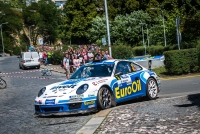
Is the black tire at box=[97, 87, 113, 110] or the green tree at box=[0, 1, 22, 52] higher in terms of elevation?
the green tree at box=[0, 1, 22, 52]

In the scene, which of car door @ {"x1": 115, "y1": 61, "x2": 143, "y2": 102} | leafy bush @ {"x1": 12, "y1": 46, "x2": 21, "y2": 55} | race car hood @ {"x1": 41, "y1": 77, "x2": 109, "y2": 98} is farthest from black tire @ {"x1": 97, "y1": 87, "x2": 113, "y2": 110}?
leafy bush @ {"x1": 12, "y1": 46, "x2": 21, "y2": 55}

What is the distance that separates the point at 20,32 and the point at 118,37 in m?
57.0

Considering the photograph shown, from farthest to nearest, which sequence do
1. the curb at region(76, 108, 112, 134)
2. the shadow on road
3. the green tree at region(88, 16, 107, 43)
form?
1. the green tree at region(88, 16, 107, 43)
2. the shadow on road
3. the curb at region(76, 108, 112, 134)

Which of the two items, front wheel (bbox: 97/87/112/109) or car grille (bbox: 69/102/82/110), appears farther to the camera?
front wheel (bbox: 97/87/112/109)

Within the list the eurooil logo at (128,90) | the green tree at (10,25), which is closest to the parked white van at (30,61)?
the eurooil logo at (128,90)

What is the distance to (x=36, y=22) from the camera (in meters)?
132

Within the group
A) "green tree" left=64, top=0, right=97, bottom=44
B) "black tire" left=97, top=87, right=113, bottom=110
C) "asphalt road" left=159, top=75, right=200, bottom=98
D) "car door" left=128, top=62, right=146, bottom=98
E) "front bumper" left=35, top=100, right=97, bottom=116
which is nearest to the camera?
"front bumper" left=35, top=100, right=97, bottom=116

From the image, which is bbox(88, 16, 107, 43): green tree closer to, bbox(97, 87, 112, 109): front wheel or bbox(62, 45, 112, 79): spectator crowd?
bbox(62, 45, 112, 79): spectator crowd

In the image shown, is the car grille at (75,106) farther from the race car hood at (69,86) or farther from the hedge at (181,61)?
the hedge at (181,61)

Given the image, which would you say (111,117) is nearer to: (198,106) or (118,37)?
(198,106)

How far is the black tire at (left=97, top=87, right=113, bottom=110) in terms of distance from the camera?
12.9 m

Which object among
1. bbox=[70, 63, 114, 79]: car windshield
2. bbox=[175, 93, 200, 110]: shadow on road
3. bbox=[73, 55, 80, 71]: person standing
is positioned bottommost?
bbox=[175, 93, 200, 110]: shadow on road

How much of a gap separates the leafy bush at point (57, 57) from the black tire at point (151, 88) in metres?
32.3

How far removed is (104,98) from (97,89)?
38cm
